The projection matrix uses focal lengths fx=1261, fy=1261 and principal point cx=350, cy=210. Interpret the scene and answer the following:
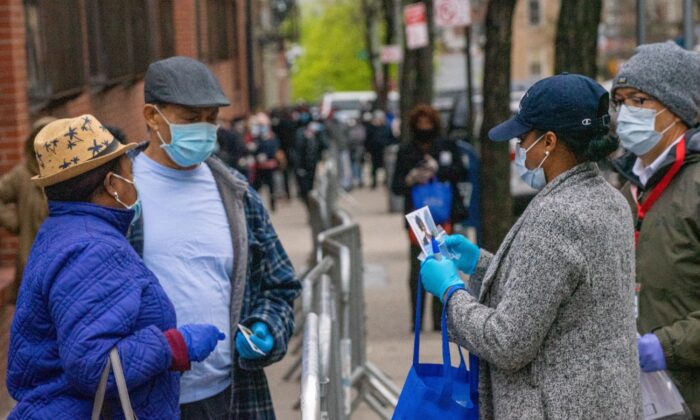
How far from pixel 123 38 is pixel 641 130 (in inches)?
464

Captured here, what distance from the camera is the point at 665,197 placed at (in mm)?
4477

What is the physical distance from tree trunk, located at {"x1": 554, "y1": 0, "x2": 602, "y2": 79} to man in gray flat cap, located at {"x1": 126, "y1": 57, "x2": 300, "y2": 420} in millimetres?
6784

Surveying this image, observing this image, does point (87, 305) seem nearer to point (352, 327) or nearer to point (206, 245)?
point (206, 245)

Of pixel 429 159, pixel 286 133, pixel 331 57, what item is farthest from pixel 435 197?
pixel 331 57

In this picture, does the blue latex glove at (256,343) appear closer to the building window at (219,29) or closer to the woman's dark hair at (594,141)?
the woman's dark hair at (594,141)

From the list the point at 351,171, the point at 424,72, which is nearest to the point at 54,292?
the point at 424,72

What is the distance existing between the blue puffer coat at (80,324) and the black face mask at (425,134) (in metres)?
6.72

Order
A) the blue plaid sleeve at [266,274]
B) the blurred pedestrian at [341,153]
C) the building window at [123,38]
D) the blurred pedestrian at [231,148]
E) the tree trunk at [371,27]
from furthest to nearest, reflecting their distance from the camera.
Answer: the tree trunk at [371,27] → the blurred pedestrian at [341,153] → the blurred pedestrian at [231,148] → the building window at [123,38] → the blue plaid sleeve at [266,274]

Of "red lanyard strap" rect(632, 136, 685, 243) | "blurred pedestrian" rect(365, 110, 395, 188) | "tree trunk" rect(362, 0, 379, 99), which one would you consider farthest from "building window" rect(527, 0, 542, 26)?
"red lanyard strap" rect(632, 136, 685, 243)

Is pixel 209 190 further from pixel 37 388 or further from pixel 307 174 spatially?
pixel 307 174

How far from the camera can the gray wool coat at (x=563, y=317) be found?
11.0 ft

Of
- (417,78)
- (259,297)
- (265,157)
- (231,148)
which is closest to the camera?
(259,297)

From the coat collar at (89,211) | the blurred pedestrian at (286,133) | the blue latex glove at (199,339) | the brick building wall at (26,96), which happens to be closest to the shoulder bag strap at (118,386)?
the blue latex glove at (199,339)

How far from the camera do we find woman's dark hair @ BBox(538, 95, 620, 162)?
138 inches
